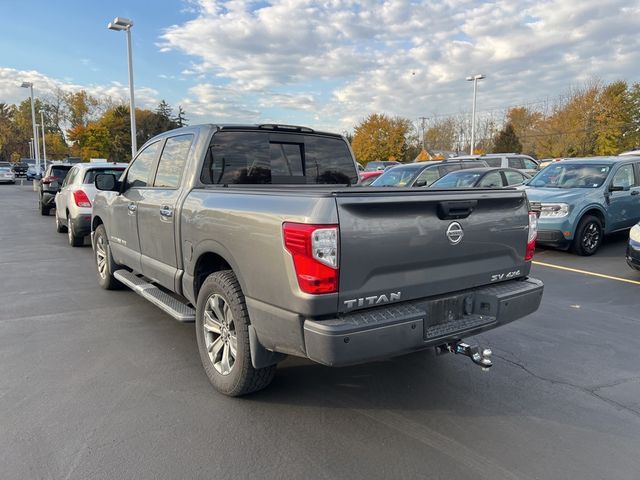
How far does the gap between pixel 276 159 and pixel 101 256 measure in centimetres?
341

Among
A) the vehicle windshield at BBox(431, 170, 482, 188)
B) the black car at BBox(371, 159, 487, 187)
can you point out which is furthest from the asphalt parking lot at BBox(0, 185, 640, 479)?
the black car at BBox(371, 159, 487, 187)

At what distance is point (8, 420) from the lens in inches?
123

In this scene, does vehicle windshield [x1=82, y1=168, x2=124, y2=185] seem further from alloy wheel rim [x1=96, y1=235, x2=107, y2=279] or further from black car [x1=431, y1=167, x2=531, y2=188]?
black car [x1=431, y1=167, x2=531, y2=188]

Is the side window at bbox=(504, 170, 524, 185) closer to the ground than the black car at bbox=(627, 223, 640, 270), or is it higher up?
higher up

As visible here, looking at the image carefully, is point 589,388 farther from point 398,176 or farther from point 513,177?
point 398,176

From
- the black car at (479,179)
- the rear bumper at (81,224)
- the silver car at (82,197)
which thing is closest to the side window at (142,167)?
the silver car at (82,197)

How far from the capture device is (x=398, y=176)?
45.4 ft

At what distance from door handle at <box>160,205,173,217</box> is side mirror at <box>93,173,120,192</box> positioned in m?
1.33

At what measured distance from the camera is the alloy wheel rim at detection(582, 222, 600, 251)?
8.81 m

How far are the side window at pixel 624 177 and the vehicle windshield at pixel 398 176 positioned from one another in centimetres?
524

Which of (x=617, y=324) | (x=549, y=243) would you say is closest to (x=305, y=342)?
(x=617, y=324)

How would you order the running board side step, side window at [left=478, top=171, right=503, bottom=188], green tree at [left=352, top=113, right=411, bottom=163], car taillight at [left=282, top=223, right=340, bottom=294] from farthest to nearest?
green tree at [left=352, top=113, right=411, bottom=163]
side window at [left=478, top=171, right=503, bottom=188]
the running board side step
car taillight at [left=282, top=223, right=340, bottom=294]

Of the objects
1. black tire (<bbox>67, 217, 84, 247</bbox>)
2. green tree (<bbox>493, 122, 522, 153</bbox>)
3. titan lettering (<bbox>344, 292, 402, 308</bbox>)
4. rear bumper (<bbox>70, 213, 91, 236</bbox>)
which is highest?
green tree (<bbox>493, 122, 522, 153</bbox>)

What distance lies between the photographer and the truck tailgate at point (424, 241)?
8.82ft
